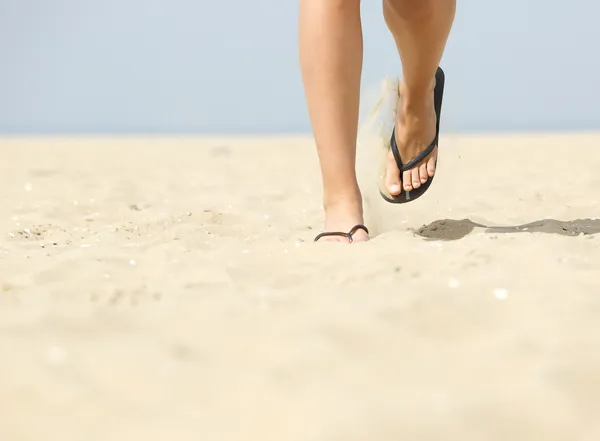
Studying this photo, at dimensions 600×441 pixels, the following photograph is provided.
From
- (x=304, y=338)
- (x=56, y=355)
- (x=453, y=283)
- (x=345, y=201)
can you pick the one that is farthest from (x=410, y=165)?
(x=56, y=355)

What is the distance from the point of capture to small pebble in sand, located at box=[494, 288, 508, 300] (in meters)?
1.34

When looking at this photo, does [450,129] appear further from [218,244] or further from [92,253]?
[92,253]

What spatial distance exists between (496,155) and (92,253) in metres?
5.67

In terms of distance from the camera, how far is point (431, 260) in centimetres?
162

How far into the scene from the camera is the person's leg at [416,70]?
223 centimetres

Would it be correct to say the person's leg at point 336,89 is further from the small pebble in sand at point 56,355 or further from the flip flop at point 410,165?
the small pebble in sand at point 56,355

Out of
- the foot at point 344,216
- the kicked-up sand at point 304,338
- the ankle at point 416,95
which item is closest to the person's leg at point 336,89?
the foot at point 344,216

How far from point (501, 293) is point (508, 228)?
0.92 meters

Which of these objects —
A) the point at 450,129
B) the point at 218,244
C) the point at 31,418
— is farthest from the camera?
the point at 450,129

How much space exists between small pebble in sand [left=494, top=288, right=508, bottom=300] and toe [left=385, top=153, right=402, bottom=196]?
109 centimetres

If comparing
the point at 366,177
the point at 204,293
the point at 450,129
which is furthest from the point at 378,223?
the point at 204,293

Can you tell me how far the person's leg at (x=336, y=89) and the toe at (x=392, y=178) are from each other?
47 centimetres

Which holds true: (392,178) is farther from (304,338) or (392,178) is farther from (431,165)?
(304,338)

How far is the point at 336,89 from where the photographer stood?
1.96 meters
